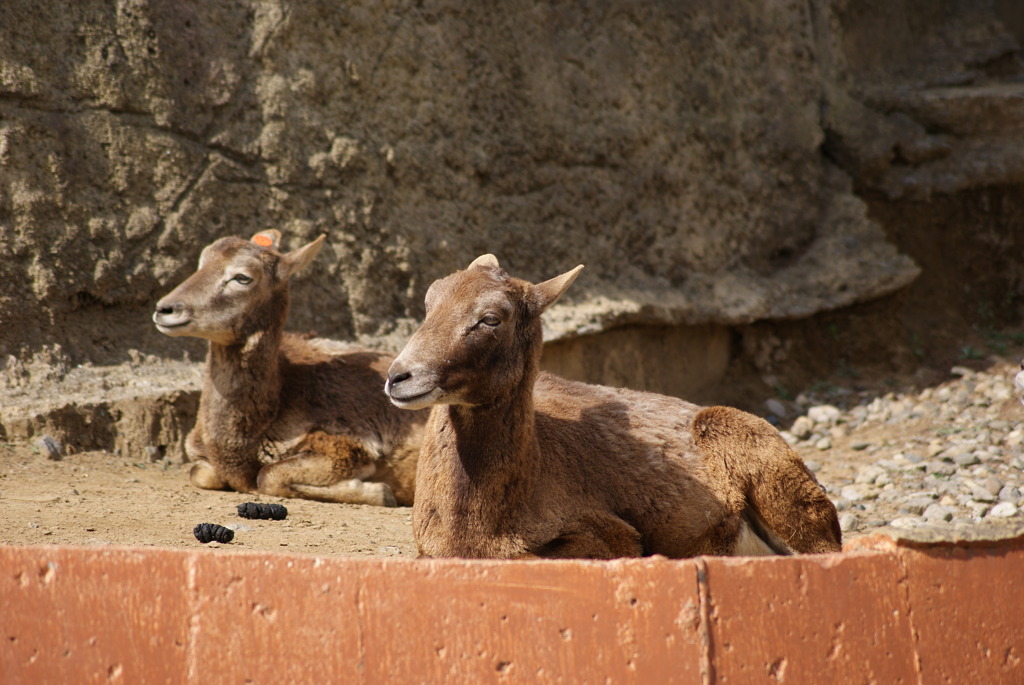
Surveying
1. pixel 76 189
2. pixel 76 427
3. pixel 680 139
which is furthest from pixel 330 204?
pixel 680 139

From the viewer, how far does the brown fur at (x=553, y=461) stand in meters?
4.84

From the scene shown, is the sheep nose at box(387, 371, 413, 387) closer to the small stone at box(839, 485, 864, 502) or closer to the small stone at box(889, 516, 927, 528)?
the small stone at box(889, 516, 927, 528)

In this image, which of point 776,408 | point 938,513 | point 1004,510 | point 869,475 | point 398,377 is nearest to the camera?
point 398,377

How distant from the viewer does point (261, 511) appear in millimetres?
6379

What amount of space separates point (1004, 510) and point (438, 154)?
A: 5.48 m

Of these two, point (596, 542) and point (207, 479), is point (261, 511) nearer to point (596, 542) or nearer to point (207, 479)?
point (207, 479)

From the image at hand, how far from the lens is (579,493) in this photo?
520 centimetres

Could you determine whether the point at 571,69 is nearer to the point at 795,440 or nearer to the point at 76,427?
the point at 795,440

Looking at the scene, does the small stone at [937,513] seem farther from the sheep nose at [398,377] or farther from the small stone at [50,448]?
the small stone at [50,448]

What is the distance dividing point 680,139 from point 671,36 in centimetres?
113

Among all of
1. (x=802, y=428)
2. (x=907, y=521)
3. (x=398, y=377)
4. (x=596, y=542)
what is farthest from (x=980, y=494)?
(x=398, y=377)

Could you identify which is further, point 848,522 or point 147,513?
point 848,522

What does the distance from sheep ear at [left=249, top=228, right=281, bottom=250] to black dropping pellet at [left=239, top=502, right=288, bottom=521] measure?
2046mm

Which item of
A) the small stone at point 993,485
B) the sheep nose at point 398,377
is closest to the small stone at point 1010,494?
the small stone at point 993,485
